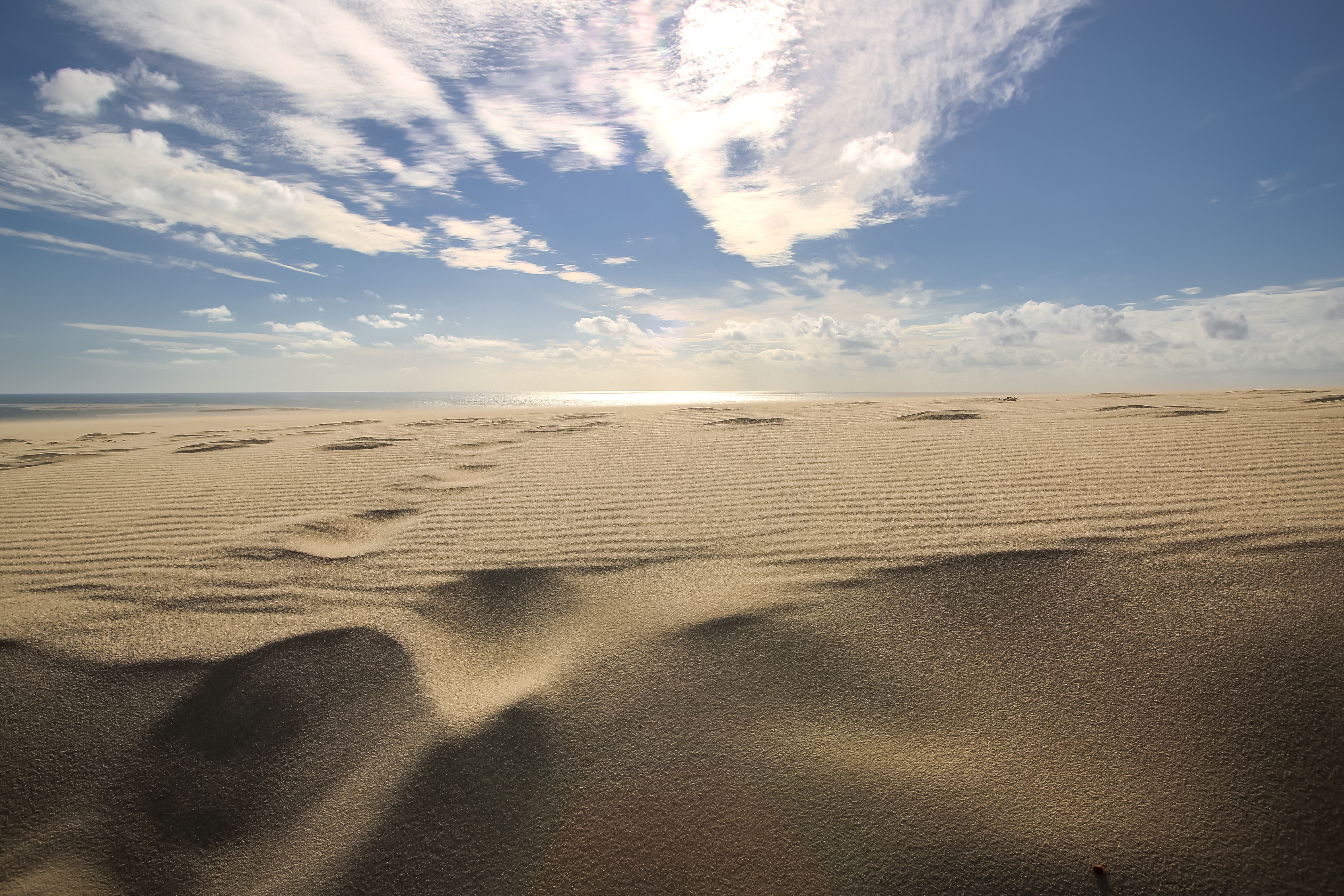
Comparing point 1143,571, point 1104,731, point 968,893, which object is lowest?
point 968,893

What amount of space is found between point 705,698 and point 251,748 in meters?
1.28

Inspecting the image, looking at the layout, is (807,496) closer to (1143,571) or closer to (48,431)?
(1143,571)

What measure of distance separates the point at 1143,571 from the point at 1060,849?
1383 mm

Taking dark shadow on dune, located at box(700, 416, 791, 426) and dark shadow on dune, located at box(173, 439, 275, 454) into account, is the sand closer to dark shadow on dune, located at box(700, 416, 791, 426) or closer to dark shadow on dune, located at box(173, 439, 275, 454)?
dark shadow on dune, located at box(173, 439, 275, 454)

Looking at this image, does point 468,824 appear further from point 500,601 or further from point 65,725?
point 65,725

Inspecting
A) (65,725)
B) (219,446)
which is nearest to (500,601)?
(65,725)

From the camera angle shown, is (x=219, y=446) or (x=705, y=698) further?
(x=219, y=446)

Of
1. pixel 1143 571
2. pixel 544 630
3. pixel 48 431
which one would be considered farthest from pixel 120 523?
pixel 48 431

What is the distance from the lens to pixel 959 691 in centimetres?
163

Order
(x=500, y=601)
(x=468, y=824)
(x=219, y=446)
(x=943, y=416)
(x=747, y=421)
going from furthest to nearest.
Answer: (x=747, y=421)
(x=943, y=416)
(x=219, y=446)
(x=500, y=601)
(x=468, y=824)

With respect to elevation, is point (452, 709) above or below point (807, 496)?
below

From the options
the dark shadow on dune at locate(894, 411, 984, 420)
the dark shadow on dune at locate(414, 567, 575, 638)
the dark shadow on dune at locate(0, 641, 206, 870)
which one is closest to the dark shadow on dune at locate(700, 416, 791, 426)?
the dark shadow on dune at locate(894, 411, 984, 420)

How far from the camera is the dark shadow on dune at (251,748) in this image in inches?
54.2

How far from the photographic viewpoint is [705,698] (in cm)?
167
